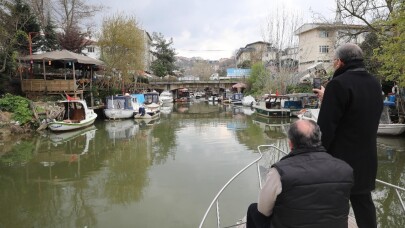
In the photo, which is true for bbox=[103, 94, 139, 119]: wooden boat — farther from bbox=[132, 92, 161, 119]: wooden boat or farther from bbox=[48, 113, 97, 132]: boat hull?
bbox=[48, 113, 97, 132]: boat hull

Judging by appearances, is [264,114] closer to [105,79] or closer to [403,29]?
[105,79]

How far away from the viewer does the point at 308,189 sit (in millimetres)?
2094

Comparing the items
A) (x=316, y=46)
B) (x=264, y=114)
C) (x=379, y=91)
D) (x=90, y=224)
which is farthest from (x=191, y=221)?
(x=316, y=46)

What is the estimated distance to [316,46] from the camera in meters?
45.8

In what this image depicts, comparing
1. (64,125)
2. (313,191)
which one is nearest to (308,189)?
(313,191)

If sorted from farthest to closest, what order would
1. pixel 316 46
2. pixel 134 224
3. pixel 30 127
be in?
1. pixel 316 46
2. pixel 30 127
3. pixel 134 224

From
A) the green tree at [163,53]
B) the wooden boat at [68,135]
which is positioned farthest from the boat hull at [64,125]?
the green tree at [163,53]

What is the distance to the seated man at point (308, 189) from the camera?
6.89ft

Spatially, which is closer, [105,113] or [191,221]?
[191,221]

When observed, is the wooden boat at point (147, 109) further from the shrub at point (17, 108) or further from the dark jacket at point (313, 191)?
the dark jacket at point (313, 191)

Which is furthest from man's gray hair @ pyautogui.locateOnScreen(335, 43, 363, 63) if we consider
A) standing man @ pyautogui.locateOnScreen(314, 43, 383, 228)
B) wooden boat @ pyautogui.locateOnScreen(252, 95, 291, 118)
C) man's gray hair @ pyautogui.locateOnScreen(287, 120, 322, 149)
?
wooden boat @ pyautogui.locateOnScreen(252, 95, 291, 118)

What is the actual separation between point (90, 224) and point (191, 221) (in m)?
1.84

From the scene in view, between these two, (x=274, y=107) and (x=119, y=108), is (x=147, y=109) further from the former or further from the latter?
(x=274, y=107)

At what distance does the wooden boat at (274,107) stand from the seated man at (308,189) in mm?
25079
